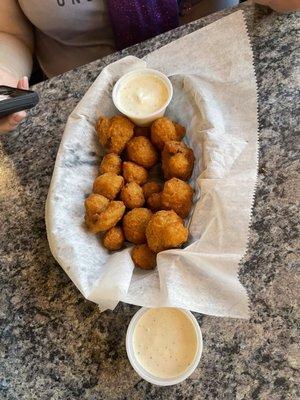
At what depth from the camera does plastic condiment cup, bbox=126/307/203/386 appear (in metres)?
0.88

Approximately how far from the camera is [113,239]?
1.07 metres

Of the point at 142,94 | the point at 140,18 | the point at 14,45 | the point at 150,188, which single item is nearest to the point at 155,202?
the point at 150,188

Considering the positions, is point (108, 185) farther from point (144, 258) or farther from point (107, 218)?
point (144, 258)

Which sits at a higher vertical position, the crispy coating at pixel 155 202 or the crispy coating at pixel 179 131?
the crispy coating at pixel 179 131

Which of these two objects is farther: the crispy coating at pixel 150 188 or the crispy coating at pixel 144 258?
the crispy coating at pixel 150 188

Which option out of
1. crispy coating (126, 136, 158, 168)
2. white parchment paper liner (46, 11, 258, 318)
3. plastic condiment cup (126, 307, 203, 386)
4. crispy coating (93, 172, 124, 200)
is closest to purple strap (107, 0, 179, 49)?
white parchment paper liner (46, 11, 258, 318)

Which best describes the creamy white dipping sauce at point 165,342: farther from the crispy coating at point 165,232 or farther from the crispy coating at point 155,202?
the crispy coating at point 155,202

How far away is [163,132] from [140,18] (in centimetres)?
36

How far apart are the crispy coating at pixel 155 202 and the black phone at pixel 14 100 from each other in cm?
35

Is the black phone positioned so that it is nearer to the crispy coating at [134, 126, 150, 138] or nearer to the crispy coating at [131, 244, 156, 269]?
the crispy coating at [134, 126, 150, 138]

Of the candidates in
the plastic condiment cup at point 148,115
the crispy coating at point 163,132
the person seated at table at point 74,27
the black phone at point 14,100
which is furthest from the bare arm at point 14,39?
the crispy coating at point 163,132

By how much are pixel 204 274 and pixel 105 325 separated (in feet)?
0.75

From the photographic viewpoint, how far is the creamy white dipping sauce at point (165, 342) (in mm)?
891

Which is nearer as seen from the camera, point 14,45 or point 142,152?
point 142,152
